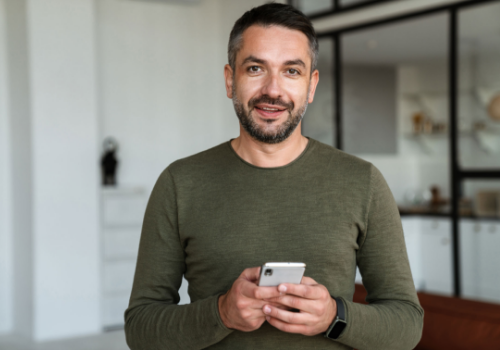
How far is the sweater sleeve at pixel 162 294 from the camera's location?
48.7 inches

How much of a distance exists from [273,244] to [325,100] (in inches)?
156

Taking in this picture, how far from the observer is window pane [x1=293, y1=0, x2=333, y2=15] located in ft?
16.1

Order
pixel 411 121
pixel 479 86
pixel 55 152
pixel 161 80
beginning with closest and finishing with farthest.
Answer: pixel 479 86 < pixel 55 152 < pixel 161 80 < pixel 411 121

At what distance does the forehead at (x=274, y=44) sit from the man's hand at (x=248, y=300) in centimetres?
53

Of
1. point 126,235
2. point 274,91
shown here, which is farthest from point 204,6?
point 274,91

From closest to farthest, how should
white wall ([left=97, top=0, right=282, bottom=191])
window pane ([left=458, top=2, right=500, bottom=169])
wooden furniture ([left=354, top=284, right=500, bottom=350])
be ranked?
1. wooden furniture ([left=354, top=284, right=500, bottom=350])
2. window pane ([left=458, top=2, right=500, bottom=169])
3. white wall ([left=97, top=0, right=282, bottom=191])

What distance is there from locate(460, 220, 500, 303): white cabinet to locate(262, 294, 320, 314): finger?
3.47 metres

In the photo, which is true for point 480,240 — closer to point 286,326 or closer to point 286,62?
point 286,62

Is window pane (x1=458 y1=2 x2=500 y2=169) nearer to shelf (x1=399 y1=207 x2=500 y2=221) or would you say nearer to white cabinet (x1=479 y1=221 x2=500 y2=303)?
shelf (x1=399 y1=207 x2=500 y2=221)

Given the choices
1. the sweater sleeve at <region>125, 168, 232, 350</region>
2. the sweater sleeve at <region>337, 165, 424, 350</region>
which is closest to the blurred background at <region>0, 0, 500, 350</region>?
the sweater sleeve at <region>337, 165, 424, 350</region>

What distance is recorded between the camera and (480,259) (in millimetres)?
4180

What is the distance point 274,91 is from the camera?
1.30 metres

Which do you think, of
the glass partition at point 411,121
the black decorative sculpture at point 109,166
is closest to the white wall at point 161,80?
the black decorative sculpture at point 109,166

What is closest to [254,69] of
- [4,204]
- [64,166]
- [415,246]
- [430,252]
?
[64,166]
